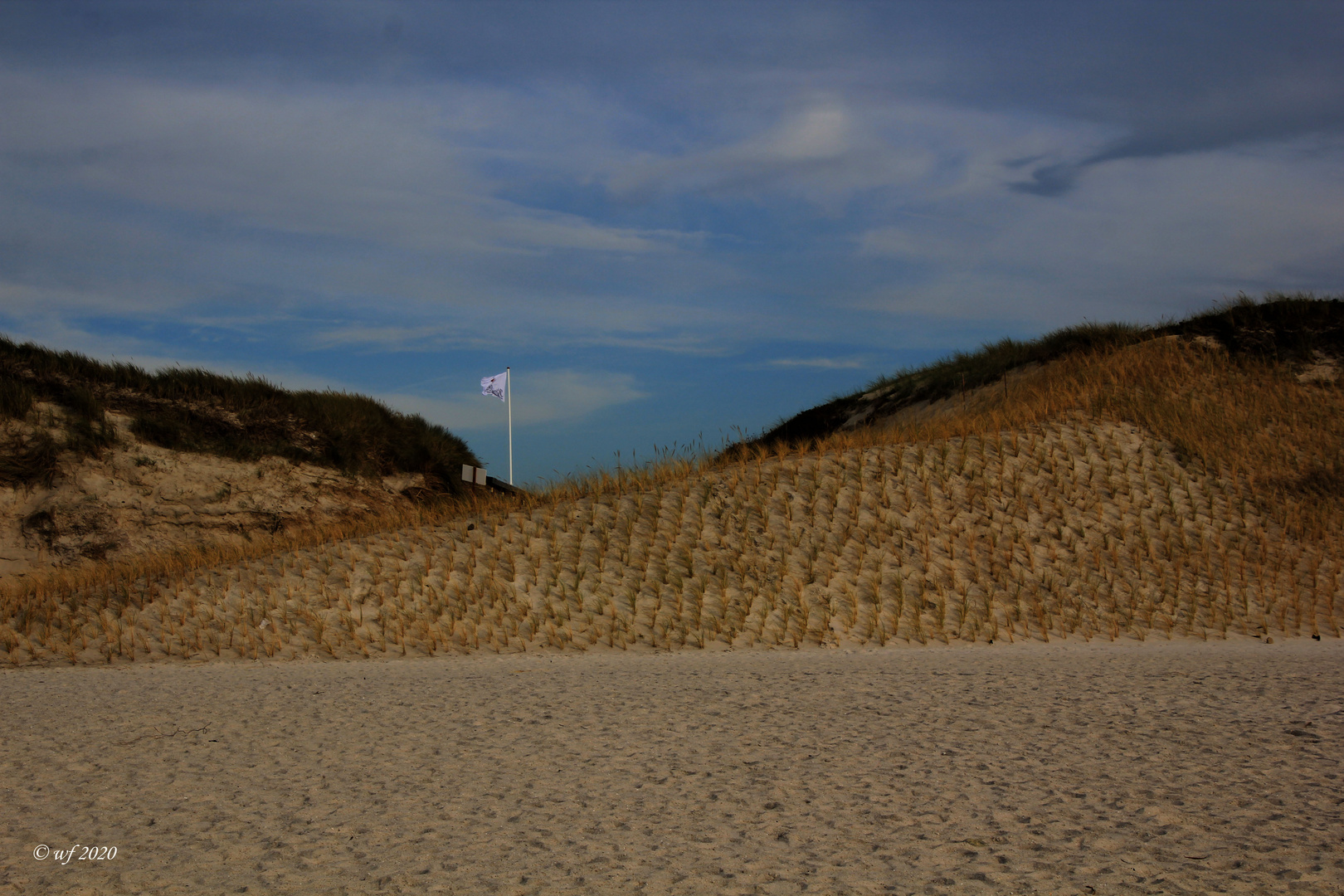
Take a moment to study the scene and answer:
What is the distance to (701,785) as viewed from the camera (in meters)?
4.52

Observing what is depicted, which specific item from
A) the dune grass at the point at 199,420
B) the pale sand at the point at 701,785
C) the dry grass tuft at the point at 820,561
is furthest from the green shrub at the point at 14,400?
the pale sand at the point at 701,785

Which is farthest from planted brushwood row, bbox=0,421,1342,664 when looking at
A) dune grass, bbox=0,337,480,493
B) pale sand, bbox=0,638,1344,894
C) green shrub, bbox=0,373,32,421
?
green shrub, bbox=0,373,32,421

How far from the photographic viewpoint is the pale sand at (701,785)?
11.4 feet

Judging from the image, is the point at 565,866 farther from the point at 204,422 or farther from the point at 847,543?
the point at 204,422

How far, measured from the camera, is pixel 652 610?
35.8 feet

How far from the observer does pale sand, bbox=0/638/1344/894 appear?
11.4ft

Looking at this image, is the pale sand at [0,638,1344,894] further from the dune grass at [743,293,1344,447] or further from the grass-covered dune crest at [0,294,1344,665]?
the dune grass at [743,293,1344,447]

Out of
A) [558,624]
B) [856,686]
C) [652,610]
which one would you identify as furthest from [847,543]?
[856,686]

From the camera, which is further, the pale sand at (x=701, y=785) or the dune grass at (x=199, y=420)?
the dune grass at (x=199, y=420)

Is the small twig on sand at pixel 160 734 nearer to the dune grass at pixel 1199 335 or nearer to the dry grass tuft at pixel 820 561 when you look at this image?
the dry grass tuft at pixel 820 561

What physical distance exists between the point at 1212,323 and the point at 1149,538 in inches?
410

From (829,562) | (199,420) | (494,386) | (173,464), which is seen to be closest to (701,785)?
(829,562)

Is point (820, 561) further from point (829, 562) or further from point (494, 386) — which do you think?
point (494, 386)

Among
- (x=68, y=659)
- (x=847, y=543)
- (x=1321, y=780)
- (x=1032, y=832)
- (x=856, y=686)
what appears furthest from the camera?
(x=847, y=543)
